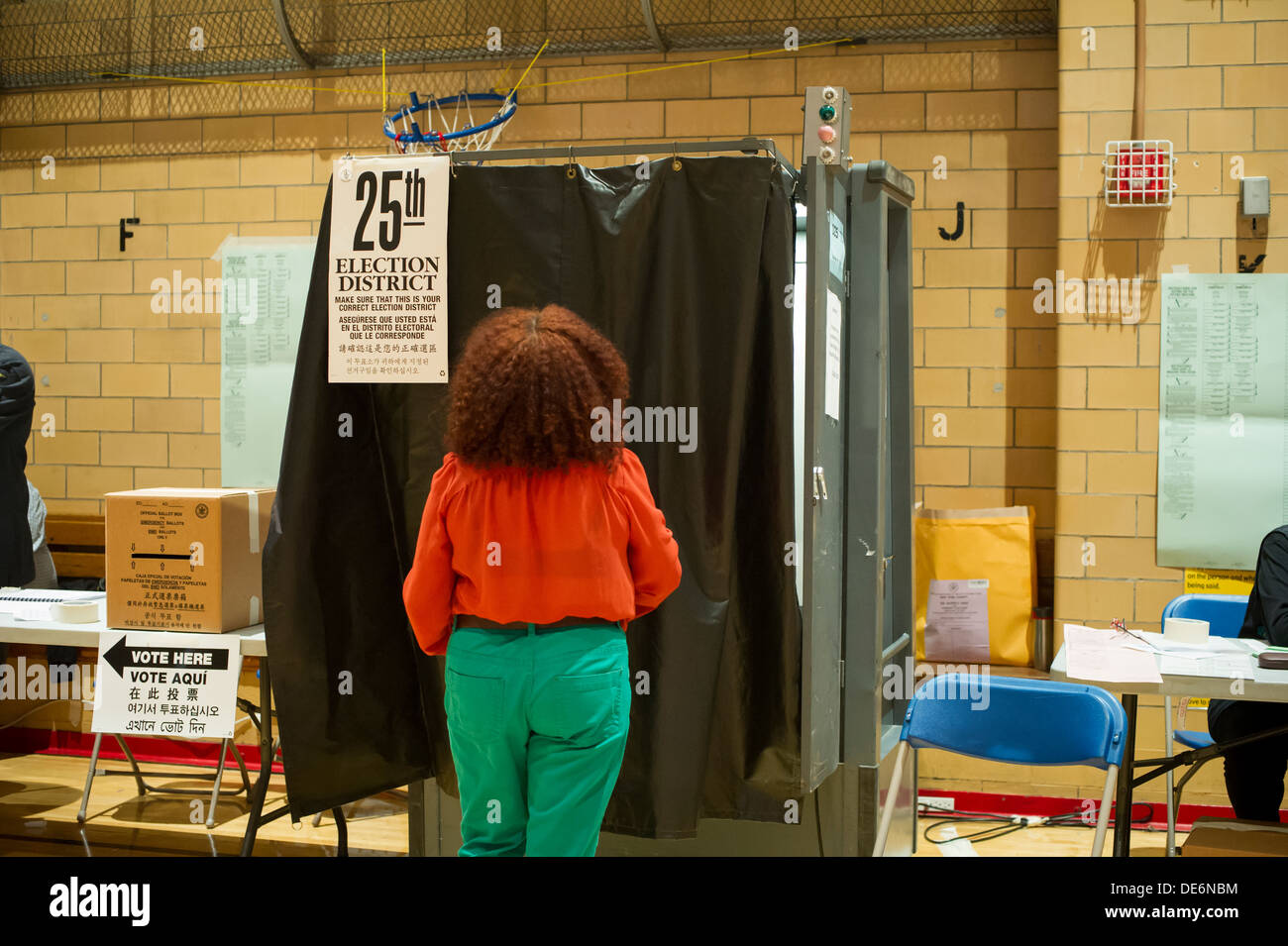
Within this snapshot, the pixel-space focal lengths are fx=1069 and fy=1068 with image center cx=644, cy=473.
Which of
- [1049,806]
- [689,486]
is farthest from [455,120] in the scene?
[1049,806]

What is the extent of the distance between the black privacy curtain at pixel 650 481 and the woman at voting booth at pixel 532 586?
43cm

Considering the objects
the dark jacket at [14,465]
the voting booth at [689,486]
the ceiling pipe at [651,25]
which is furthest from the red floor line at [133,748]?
the ceiling pipe at [651,25]

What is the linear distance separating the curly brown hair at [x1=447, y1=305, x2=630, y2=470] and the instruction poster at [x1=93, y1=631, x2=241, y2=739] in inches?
56.9

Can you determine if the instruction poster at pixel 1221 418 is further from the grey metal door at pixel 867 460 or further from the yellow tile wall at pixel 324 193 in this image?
the grey metal door at pixel 867 460

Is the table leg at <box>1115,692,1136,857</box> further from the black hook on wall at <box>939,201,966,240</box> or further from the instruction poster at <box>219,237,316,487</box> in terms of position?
the instruction poster at <box>219,237,316,487</box>

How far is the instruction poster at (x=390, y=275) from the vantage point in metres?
2.81

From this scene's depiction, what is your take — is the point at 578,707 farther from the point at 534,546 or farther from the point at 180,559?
the point at 180,559

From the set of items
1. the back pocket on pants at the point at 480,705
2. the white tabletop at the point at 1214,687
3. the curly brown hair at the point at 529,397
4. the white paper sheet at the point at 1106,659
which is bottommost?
the white tabletop at the point at 1214,687

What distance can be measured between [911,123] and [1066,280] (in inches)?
36.9

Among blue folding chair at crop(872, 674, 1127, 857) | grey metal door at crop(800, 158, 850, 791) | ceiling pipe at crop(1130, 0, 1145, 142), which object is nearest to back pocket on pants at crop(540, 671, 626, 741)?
grey metal door at crop(800, 158, 850, 791)

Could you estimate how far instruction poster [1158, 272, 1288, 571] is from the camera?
13.3 ft

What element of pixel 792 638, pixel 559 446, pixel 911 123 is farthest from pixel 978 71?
pixel 559 446
